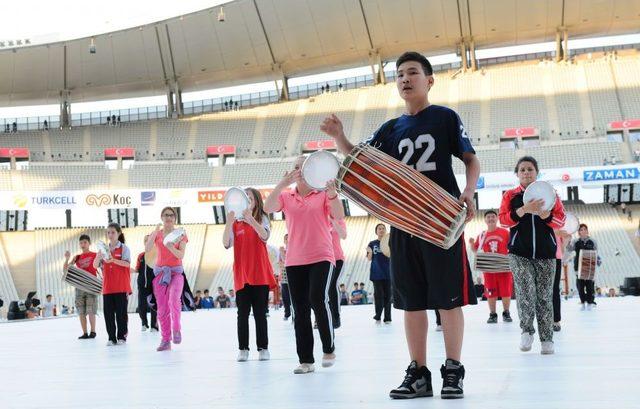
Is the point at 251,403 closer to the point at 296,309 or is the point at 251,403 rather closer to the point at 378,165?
the point at 378,165

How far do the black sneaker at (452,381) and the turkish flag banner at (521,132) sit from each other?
138 feet

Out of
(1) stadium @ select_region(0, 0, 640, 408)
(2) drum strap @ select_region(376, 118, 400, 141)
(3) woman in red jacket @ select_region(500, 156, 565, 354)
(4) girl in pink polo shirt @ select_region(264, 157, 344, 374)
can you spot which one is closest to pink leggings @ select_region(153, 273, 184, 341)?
(4) girl in pink polo shirt @ select_region(264, 157, 344, 374)

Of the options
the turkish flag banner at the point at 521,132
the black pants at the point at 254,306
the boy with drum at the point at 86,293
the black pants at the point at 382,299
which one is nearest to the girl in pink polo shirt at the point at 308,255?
the black pants at the point at 254,306

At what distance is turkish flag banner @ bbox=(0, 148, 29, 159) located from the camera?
47.5 m

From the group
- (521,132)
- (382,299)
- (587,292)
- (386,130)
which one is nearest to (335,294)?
(382,299)

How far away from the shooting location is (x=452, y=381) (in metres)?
4.47

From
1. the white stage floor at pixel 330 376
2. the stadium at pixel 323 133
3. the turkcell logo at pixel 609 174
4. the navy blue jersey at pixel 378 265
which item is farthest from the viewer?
the stadium at pixel 323 133

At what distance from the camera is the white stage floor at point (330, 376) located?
441 cm

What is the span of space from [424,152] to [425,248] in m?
0.57

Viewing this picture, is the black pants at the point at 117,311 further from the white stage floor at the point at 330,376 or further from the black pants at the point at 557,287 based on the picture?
the black pants at the point at 557,287

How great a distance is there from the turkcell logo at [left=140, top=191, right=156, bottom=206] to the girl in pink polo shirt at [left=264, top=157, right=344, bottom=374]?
124 ft

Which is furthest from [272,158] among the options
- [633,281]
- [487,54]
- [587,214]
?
[633,281]

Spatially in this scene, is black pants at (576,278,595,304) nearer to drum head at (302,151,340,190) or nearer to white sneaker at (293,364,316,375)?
white sneaker at (293,364,316,375)

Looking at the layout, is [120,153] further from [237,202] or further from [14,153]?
[237,202]
